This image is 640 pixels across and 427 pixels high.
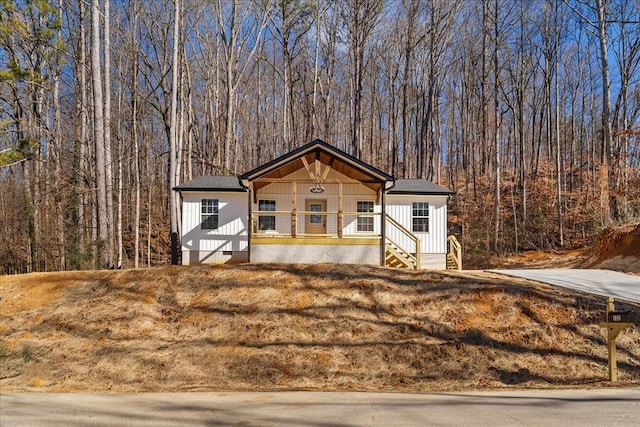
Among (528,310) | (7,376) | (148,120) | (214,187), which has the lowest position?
(7,376)

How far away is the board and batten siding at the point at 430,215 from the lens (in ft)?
52.0

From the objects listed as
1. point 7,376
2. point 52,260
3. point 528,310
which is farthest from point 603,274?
point 52,260

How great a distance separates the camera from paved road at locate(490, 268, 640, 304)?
10167 mm

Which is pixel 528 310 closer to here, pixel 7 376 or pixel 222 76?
pixel 7 376

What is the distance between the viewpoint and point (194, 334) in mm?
8906

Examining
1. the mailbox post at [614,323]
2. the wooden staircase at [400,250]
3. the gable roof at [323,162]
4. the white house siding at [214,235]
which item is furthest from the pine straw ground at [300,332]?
the white house siding at [214,235]

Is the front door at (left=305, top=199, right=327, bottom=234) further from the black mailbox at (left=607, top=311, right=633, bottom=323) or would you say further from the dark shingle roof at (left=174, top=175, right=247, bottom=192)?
the black mailbox at (left=607, top=311, right=633, bottom=323)

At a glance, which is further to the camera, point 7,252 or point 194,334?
point 7,252

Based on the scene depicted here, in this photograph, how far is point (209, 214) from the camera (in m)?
15.8

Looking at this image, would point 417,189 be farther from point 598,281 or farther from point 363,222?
point 598,281

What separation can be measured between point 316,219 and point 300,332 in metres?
7.43

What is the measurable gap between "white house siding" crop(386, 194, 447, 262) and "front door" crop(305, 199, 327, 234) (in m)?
2.57

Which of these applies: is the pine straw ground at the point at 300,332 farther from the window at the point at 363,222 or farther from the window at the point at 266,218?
the window at the point at 363,222

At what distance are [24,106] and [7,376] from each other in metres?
17.5
